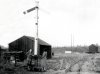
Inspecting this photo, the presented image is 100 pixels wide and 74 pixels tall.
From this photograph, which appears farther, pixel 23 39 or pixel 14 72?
pixel 23 39

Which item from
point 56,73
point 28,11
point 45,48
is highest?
point 28,11

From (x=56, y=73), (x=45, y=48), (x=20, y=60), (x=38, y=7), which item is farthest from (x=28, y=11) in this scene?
(x=45, y=48)

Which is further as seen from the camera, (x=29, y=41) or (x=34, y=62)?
(x=29, y=41)

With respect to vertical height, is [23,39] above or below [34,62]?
above

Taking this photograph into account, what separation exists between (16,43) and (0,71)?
20927 mm

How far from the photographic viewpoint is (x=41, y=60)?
21.3 m

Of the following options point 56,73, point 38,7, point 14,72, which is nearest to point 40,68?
point 56,73

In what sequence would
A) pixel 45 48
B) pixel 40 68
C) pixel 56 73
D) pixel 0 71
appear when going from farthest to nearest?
pixel 45 48 → pixel 40 68 → pixel 56 73 → pixel 0 71

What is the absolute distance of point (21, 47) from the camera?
3600cm

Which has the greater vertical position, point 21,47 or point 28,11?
point 28,11

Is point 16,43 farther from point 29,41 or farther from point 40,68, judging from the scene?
point 40,68

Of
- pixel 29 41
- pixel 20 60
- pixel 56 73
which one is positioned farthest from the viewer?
pixel 29 41

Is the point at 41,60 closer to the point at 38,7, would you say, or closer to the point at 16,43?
the point at 38,7

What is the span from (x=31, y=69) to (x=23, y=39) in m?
16.0
